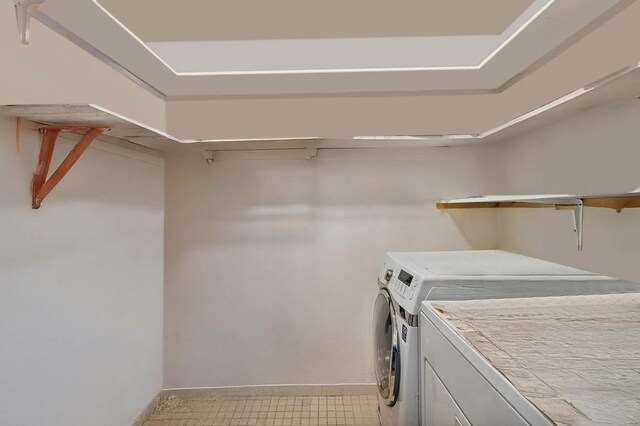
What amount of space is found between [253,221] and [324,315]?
92 cm

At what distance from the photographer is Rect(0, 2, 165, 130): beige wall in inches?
44.5

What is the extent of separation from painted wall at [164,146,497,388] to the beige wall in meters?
0.72

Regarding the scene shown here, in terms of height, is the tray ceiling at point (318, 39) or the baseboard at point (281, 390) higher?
the tray ceiling at point (318, 39)

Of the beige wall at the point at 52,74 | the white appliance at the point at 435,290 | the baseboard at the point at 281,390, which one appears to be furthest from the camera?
the baseboard at the point at 281,390

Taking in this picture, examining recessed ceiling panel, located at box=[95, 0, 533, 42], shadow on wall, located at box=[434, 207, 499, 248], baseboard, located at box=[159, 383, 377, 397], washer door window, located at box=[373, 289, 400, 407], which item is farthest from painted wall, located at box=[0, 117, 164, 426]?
shadow on wall, located at box=[434, 207, 499, 248]

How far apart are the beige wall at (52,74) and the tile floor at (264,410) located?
2025 millimetres

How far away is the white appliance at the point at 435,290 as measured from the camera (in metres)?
1.38

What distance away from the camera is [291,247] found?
246 cm

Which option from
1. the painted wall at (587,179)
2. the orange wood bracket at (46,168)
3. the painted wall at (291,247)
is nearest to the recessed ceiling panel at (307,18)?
the orange wood bracket at (46,168)

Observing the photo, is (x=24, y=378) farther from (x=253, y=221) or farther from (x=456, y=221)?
(x=456, y=221)

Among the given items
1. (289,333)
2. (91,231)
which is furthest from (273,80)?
(289,333)

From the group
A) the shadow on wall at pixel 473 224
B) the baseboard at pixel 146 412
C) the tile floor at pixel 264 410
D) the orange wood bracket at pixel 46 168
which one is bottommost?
the tile floor at pixel 264 410

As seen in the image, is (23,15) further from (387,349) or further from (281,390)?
(281,390)

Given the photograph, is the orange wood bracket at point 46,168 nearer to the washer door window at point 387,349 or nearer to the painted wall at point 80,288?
the painted wall at point 80,288
